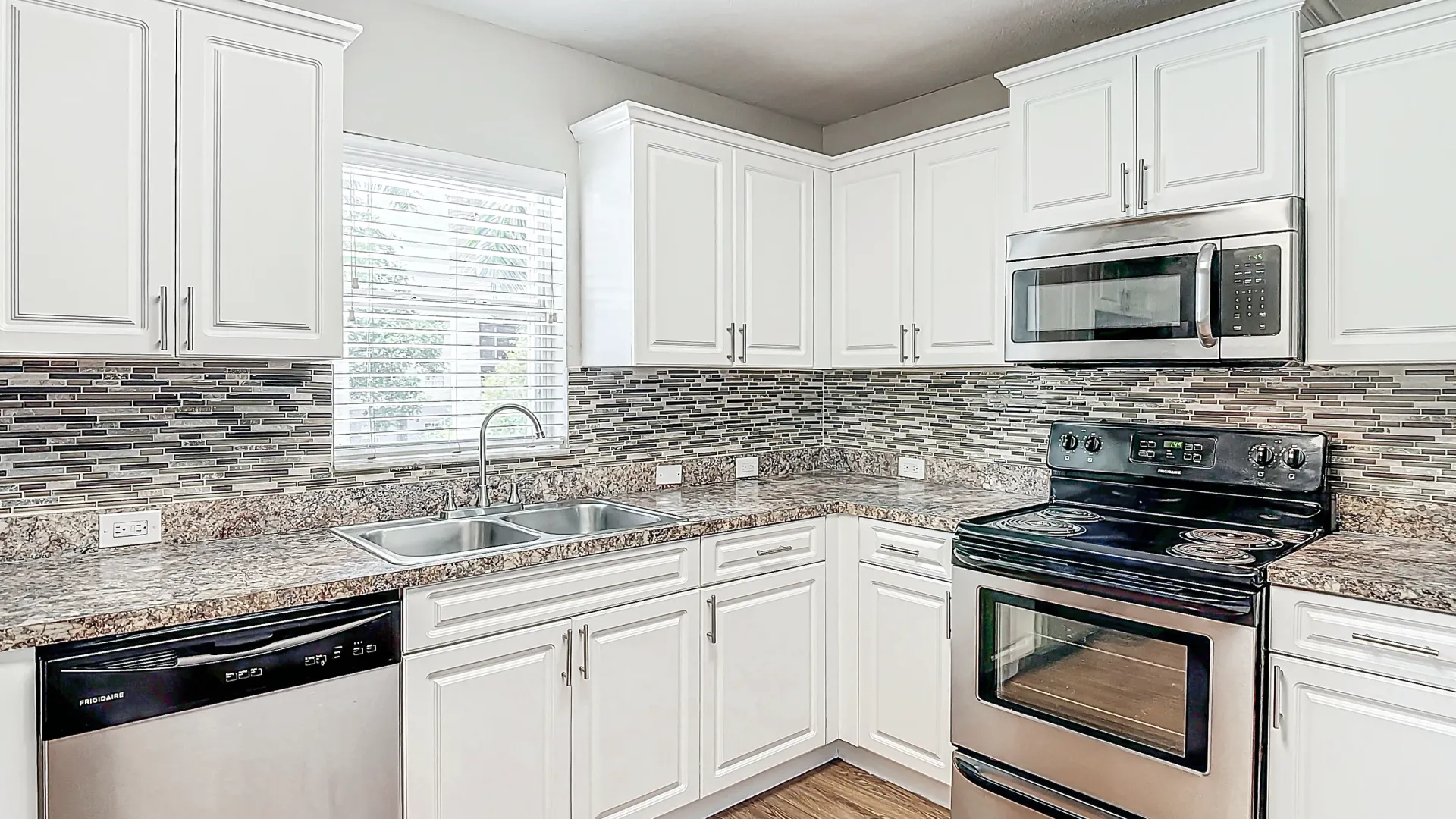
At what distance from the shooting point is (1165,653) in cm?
206

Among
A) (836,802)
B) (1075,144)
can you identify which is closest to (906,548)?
(836,802)

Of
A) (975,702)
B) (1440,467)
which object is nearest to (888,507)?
(975,702)

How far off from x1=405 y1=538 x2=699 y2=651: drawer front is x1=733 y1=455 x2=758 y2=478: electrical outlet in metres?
1.02

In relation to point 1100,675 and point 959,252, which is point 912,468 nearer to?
point 959,252

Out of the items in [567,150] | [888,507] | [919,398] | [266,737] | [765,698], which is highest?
[567,150]

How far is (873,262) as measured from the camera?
3.24 metres

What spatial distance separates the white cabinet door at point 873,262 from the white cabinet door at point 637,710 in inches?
50.2

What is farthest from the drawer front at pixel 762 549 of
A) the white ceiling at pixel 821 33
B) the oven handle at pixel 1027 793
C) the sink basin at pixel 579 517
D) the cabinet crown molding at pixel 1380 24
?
the cabinet crown molding at pixel 1380 24

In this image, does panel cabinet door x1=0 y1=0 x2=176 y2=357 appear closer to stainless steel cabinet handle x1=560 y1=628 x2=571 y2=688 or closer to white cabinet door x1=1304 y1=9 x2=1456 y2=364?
stainless steel cabinet handle x1=560 y1=628 x2=571 y2=688

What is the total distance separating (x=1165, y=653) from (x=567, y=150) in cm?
236

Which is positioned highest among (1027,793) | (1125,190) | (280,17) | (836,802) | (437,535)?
(280,17)

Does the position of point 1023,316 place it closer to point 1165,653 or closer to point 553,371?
point 1165,653

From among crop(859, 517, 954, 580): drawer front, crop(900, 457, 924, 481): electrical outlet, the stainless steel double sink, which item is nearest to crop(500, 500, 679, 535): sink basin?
the stainless steel double sink

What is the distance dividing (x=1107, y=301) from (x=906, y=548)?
0.93m
